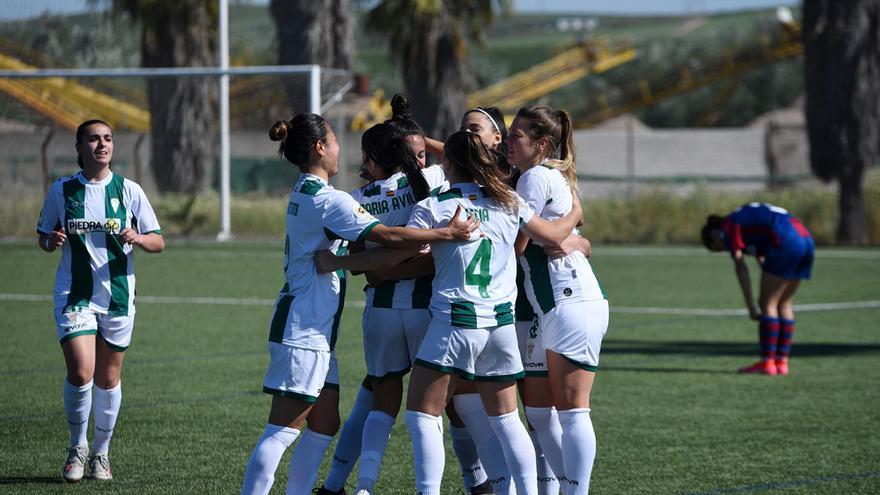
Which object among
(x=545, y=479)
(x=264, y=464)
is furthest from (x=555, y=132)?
(x=264, y=464)

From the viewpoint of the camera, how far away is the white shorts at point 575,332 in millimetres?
5266

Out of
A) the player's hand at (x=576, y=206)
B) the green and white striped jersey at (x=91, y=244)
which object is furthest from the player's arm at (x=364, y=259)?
the green and white striped jersey at (x=91, y=244)

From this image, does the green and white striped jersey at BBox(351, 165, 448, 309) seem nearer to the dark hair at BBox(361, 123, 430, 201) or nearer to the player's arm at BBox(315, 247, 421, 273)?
the dark hair at BBox(361, 123, 430, 201)

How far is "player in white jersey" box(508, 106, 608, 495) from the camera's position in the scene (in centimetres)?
525

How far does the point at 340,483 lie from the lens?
5.68 metres

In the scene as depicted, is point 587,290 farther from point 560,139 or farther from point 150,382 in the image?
point 150,382

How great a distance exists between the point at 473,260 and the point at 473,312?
217 mm

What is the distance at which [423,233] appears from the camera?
4859 mm

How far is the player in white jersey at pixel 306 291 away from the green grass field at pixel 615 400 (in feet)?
3.85

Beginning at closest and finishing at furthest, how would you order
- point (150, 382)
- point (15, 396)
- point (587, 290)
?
1. point (587, 290)
2. point (15, 396)
3. point (150, 382)

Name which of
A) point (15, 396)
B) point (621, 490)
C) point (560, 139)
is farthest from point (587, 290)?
point (15, 396)

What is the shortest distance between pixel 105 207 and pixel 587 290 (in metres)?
2.64

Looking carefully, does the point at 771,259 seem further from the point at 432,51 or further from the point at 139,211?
the point at 432,51

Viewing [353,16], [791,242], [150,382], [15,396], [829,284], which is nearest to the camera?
[15,396]
